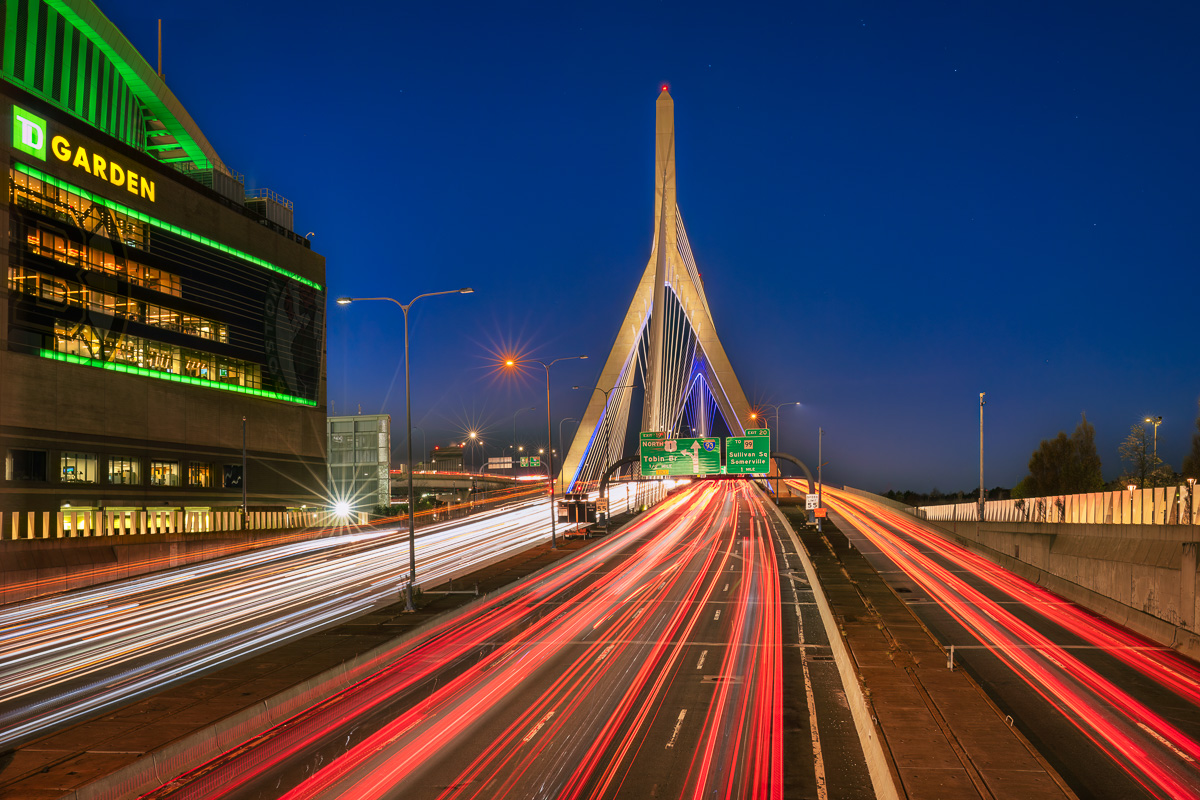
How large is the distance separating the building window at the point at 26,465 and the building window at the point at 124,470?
4.38m

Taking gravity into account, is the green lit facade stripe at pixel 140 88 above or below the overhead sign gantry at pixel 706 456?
above

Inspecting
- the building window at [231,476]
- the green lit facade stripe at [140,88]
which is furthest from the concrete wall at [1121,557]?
the green lit facade stripe at [140,88]

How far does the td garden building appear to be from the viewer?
45.5 meters

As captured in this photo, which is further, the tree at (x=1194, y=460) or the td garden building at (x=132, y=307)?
the tree at (x=1194, y=460)

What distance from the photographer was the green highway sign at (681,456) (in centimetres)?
5603

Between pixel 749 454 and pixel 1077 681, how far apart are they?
3882 cm

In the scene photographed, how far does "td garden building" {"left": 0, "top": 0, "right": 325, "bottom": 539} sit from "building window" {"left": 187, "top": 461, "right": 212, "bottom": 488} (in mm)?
104

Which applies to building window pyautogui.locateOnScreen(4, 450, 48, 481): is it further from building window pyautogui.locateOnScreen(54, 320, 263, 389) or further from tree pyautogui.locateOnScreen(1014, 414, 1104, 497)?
tree pyautogui.locateOnScreen(1014, 414, 1104, 497)

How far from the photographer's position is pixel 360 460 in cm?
7688

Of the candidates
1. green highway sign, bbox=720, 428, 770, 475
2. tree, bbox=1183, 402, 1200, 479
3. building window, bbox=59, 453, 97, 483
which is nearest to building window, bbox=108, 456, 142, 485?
building window, bbox=59, 453, 97, 483

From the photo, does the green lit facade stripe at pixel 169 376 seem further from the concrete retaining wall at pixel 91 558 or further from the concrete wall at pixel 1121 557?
the concrete wall at pixel 1121 557

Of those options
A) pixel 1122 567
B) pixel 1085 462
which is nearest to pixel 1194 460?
pixel 1085 462

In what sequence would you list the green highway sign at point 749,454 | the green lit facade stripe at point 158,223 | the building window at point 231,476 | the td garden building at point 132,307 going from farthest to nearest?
the building window at point 231,476
the green highway sign at point 749,454
the green lit facade stripe at point 158,223
the td garden building at point 132,307

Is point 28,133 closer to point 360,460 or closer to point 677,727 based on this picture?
point 360,460
